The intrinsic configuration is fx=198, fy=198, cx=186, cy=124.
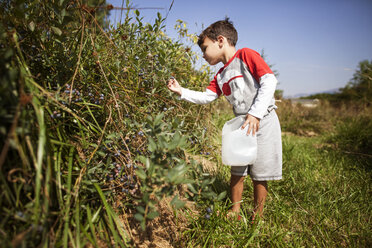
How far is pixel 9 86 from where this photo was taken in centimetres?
75

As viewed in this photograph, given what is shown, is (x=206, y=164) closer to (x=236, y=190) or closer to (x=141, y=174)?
(x=236, y=190)

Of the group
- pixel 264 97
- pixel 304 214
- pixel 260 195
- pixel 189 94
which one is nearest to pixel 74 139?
pixel 189 94

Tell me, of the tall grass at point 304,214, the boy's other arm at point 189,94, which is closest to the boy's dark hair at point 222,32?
the boy's other arm at point 189,94

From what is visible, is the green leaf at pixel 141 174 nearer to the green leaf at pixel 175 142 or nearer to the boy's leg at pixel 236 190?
the green leaf at pixel 175 142

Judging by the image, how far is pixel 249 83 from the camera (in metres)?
1.59

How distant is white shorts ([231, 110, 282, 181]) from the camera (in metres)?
1.54

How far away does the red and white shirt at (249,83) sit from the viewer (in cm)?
144

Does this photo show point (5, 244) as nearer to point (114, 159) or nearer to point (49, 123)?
point (49, 123)

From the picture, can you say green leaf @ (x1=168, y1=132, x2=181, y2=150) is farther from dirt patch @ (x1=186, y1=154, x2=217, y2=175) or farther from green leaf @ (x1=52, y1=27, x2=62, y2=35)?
dirt patch @ (x1=186, y1=154, x2=217, y2=175)

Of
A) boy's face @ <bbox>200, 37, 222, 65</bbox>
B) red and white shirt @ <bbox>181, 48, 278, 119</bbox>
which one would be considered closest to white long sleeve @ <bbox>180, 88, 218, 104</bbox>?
red and white shirt @ <bbox>181, 48, 278, 119</bbox>

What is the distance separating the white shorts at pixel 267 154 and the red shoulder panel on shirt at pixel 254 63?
335mm

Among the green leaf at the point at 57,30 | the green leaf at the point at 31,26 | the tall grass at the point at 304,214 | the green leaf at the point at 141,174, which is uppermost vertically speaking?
the green leaf at the point at 31,26

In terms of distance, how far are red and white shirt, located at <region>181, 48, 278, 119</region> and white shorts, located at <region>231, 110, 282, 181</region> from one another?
0.13 m

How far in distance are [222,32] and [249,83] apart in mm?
570
